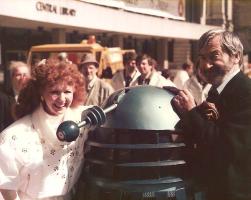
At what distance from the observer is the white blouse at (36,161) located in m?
2.31

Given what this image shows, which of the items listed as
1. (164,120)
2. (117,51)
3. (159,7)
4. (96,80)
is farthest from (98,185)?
(159,7)

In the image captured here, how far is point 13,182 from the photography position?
2.33 m

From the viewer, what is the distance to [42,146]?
7.63ft

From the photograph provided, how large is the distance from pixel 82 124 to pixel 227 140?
57 centimetres

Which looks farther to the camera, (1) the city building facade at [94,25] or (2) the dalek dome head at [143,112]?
(1) the city building facade at [94,25]

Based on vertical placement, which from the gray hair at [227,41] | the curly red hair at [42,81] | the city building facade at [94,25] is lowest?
the curly red hair at [42,81]

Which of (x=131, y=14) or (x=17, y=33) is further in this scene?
(x=131, y=14)

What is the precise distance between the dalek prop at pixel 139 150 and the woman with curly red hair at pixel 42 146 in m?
0.18

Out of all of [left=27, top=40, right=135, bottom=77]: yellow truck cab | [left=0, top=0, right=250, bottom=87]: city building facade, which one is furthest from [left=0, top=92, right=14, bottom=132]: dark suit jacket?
[left=27, top=40, right=135, bottom=77]: yellow truck cab

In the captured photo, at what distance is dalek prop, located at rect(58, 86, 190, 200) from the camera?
6.97 ft

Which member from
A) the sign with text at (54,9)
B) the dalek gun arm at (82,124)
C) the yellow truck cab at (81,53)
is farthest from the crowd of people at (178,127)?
the sign with text at (54,9)

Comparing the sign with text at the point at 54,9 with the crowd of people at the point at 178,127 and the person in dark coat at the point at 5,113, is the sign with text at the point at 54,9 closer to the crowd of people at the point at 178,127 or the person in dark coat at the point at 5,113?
the person in dark coat at the point at 5,113

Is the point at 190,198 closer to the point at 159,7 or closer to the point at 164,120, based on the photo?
the point at 164,120

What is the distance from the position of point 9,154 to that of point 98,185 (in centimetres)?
42
